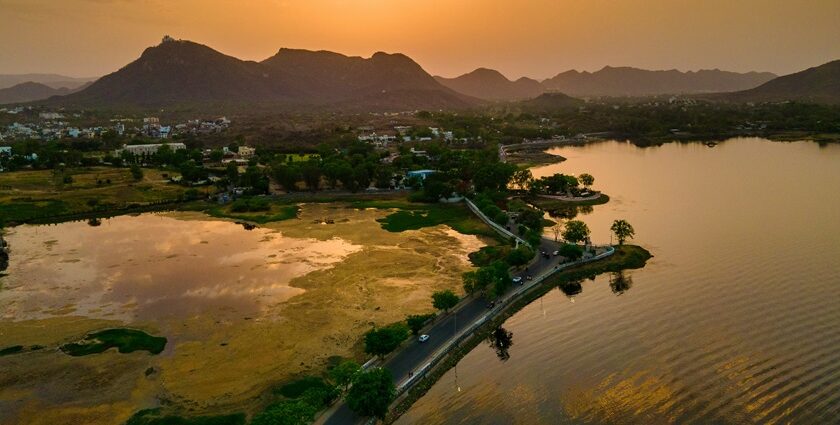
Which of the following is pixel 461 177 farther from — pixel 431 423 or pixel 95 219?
pixel 431 423

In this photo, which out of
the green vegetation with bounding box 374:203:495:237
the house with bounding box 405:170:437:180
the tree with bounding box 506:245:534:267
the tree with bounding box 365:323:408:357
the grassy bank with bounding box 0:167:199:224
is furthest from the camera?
the house with bounding box 405:170:437:180

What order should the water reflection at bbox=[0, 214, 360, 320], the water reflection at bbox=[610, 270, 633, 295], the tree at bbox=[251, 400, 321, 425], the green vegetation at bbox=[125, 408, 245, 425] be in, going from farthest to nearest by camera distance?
1. the water reflection at bbox=[610, 270, 633, 295]
2. the water reflection at bbox=[0, 214, 360, 320]
3. the green vegetation at bbox=[125, 408, 245, 425]
4. the tree at bbox=[251, 400, 321, 425]

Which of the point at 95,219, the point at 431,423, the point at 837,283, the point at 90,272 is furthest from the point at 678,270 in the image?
the point at 95,219

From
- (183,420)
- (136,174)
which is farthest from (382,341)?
(136,174)

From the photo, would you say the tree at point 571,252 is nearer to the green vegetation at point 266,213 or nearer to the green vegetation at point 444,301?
the green vegetation at point 444,301

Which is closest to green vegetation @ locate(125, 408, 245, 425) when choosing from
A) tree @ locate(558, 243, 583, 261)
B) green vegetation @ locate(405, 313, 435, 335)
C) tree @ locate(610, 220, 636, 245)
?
green vegetation @ locate(405, 313, 435, 335)

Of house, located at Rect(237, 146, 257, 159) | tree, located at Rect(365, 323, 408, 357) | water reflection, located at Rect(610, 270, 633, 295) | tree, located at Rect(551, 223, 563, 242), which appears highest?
house, located at Rect(237, 146, 257, 159)

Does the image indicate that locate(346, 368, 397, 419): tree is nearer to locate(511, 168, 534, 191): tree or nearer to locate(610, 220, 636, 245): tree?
locate(610, 220, 636, 245): tree
